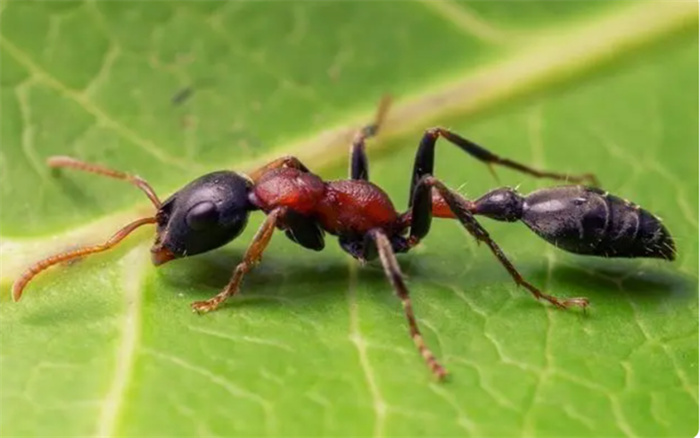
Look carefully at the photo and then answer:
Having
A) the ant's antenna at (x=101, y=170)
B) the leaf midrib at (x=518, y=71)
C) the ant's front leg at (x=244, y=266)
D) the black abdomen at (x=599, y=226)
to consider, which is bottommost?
the ant's front leg at (x=244, y=266)

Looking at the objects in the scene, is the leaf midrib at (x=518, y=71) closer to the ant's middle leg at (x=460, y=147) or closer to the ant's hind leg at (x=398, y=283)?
the ant's middle leg at (x=460, y=147)

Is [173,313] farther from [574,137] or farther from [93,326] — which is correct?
[574,137]

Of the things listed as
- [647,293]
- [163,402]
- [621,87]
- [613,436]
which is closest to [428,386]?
[613,436]

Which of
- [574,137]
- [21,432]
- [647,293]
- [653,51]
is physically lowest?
[21,432]

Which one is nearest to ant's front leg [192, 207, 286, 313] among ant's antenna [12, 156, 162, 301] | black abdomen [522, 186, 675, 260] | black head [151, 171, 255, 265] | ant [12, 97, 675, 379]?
ant [12, 97, 675, 379]

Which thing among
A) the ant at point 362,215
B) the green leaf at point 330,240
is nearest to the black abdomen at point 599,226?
the ant at point 362,215

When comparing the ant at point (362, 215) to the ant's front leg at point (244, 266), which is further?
the ant at point (362, 215)

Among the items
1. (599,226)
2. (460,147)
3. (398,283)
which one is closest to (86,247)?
(398,283)

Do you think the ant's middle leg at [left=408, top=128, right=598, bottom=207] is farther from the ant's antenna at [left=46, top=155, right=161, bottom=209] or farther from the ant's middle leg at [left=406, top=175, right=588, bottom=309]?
the ant's antenna at [left=46, top=155, right=161, bottom=209]
